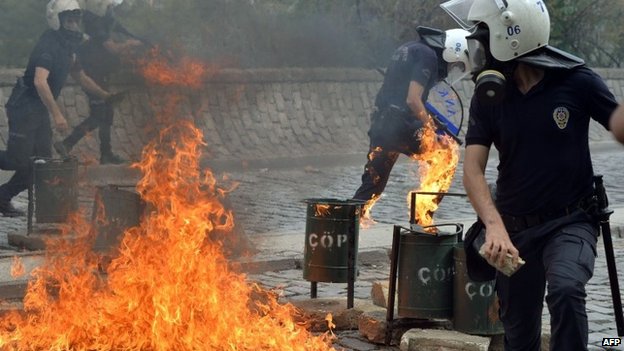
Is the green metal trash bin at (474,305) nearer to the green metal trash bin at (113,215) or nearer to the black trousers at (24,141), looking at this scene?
the green metal trash bin at (113,215)

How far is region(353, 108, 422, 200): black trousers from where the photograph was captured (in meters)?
9.20

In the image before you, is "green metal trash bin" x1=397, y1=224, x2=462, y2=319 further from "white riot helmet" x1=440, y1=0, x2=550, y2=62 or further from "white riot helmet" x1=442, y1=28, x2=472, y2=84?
"white riot helmet" x1=442, y1=28, x2=472, y2=84

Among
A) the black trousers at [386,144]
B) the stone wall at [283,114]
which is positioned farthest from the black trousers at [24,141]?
the black trousers at [386,144]

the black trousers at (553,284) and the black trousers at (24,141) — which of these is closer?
the black trousers at (553,284)

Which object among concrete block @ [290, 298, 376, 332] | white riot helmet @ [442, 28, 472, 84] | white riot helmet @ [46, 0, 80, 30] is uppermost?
white riot helmet @ [46, 0, 80, 30]

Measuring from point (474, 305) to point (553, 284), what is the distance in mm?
1732

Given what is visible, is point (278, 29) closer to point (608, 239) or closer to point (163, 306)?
point (163, 306)

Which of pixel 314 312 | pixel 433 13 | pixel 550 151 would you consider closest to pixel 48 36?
pixel 314 312

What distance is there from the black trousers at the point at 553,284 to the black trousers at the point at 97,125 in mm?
9315

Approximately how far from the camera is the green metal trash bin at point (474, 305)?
6.23 m

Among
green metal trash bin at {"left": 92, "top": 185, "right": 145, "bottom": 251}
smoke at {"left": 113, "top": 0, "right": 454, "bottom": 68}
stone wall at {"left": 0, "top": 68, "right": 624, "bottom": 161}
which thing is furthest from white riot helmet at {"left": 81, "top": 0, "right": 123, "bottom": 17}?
green metal trash bin at {"left": 92, "top": 185, "right": 145, "bottom": 251}

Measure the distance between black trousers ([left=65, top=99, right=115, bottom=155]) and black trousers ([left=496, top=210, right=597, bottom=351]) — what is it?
9315 mm

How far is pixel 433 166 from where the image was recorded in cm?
880

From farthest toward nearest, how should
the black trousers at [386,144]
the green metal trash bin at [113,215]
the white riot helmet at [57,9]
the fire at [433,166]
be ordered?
the white riot helmet at [57,9] < the black trousers at [386,144] < the fire at [433,166] < the green metal trash bin at [113,215]
